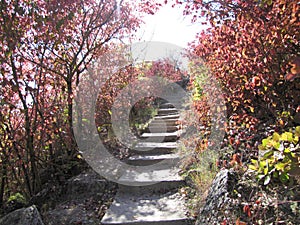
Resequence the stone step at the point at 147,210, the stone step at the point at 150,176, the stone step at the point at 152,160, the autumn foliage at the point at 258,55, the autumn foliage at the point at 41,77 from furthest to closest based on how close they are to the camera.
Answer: the stone step at the point at 152,160 → the stone step at the point at 150,176 → the autumn foliage at the point at 41,77 → the stone step at the point at 147,210 → the autumn foliage at the point at 258,55

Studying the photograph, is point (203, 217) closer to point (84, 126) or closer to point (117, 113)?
point (84, 126)

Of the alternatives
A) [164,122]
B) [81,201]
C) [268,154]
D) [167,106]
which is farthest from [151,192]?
[167,106]

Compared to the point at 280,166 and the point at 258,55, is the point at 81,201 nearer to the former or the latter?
the point at 280,166

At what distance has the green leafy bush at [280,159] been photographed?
1990mm

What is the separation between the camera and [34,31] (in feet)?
11.8

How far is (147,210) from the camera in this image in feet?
10.6

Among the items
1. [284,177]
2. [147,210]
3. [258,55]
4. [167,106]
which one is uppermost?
[258,55]

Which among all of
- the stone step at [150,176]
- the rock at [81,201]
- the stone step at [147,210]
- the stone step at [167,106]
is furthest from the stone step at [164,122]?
the stone step at [147,210]

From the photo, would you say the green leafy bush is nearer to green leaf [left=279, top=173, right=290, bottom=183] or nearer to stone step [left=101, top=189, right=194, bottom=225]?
green leaf [left=279, top=173, right=290, bottom=183]

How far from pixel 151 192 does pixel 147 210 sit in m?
0.54

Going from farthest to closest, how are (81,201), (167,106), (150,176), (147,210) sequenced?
1. (167,106)
2. (150,176)
3. (81,201)
4. (147,210)

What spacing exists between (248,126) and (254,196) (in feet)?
3.62

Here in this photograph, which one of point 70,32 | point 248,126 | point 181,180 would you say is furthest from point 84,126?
point 248,126

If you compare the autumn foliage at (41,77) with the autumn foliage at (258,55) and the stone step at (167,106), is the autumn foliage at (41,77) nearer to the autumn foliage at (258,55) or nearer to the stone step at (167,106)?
the autumn foliage at (258,55)
